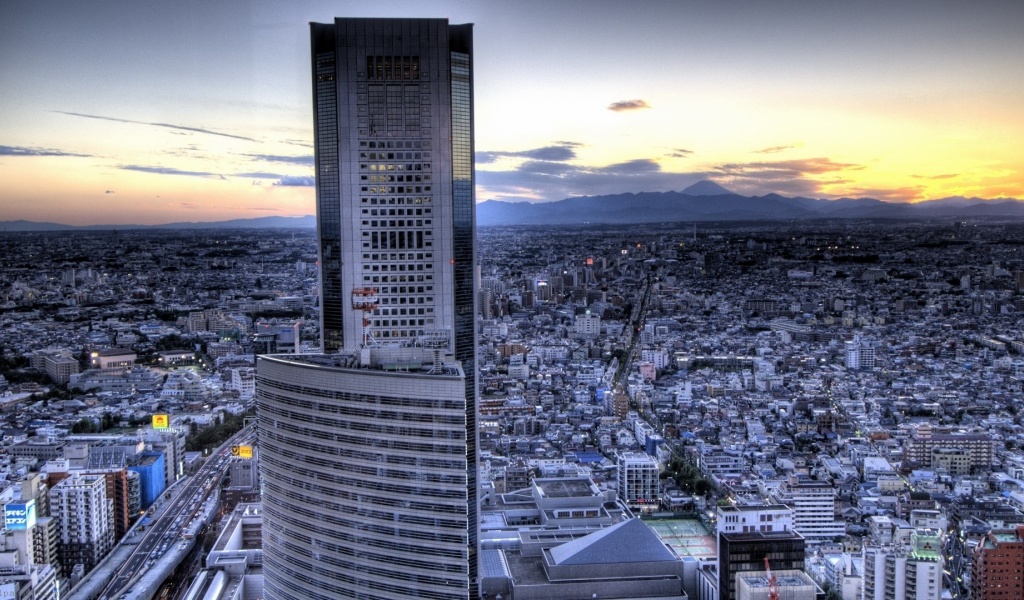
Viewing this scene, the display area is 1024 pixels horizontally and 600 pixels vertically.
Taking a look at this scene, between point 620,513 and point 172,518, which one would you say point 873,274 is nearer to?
point 620,513

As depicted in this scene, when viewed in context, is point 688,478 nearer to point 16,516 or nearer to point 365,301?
point 365,301

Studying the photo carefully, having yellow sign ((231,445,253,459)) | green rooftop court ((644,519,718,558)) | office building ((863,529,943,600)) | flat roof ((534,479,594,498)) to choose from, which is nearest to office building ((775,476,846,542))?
green rooftop court ((644,519,718,558))

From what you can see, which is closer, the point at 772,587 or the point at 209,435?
the point at 772,587

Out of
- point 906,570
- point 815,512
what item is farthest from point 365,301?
point 815,512

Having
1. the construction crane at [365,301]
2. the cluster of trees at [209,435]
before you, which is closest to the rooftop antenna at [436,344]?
the construction crane at [365,301]

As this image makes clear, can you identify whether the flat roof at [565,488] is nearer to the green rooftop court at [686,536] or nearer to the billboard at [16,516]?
the green rooftop court at [686,536]

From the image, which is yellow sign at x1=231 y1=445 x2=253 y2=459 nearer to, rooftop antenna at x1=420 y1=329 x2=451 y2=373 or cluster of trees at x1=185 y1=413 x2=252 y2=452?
cluster of trees at x1=185 y1=413 x2=252 y2=452

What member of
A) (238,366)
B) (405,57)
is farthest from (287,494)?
(238,366)
